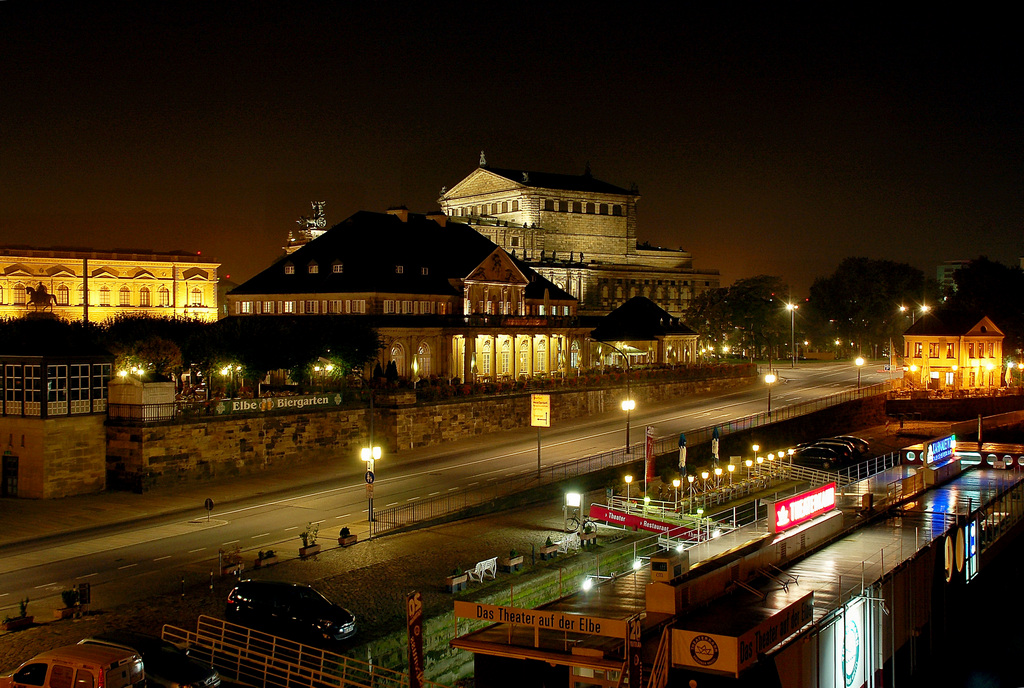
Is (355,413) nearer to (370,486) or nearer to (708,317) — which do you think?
(370,486)

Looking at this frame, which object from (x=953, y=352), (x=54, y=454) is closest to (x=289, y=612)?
(x=54, y=454)

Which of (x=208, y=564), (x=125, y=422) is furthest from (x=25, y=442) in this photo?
(x=208, y=564)

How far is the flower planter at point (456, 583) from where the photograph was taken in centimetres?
2805

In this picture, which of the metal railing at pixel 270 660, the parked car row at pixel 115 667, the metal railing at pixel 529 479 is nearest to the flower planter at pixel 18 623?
the metal railing at pixel 270 660

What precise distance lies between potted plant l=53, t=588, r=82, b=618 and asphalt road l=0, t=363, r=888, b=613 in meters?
1.77

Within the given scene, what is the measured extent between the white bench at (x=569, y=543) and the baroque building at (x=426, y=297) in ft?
117

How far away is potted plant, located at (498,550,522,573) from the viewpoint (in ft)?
101

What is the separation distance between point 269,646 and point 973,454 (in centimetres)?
3721

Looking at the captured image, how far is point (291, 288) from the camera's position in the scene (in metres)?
A: 75.4

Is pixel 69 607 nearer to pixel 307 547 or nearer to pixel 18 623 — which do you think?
pixel 18 623

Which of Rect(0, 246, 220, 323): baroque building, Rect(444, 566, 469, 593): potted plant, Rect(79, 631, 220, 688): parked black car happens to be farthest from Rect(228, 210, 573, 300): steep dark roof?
Rect(79, 631, 220, 688): parked black car

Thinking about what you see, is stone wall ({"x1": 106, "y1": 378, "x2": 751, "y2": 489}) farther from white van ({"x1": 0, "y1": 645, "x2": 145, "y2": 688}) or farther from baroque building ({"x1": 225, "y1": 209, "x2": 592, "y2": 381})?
white van ({"x1": 0, "y1": 645, "x2": 145, "y2": 688})

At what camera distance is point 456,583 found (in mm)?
28125

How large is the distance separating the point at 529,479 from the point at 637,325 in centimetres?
5028
